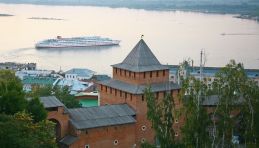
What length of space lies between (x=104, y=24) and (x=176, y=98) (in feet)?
275

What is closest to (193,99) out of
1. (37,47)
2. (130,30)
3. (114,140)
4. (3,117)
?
(114,140)

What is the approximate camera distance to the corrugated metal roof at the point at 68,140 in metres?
14.7

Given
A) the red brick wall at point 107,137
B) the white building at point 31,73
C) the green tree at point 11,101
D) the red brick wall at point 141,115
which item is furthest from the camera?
the white building at point 31,73

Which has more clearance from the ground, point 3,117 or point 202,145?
point 3,117

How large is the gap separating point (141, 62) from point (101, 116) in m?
2.28

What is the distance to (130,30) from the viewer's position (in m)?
84.9

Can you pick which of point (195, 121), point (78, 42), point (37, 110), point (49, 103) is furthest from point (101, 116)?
point (78, 42)

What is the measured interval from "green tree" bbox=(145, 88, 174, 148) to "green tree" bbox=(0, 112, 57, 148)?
2705 mm

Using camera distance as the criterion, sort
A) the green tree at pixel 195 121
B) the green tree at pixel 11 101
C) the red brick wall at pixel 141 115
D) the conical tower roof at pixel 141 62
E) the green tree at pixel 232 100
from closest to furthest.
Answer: the green tree at pixel 11 101 < the green tree at pixel 195 121 < the green tree at pixel 232 100 < the red brick wall at pixel 141 115 < the conical tower roof at pixel 141 62

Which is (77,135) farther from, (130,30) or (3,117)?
(130,30)

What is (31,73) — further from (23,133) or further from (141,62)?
(23,133)

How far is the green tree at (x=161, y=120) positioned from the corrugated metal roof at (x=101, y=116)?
1946 millimetres

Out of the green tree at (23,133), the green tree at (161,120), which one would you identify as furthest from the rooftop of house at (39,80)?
the green tree at (23,133)

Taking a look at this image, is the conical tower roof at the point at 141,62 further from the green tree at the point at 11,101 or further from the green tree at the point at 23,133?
the green tree at the point at 23,133
